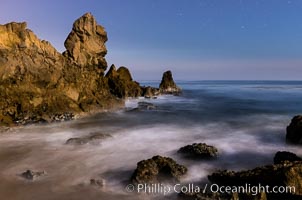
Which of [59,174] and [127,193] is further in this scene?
[59,174]

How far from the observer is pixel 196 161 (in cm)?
1199

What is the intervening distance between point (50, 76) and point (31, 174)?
50.0 feet

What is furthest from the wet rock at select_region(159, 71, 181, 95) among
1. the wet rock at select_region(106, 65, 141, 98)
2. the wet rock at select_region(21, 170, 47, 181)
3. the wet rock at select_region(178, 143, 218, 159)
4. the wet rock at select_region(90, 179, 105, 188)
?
the wet rock at select_region(90, 179, 105, 188)

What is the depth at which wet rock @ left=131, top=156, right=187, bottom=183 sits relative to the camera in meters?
9.68

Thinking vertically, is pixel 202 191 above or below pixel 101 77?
below

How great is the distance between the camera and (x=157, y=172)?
994cm

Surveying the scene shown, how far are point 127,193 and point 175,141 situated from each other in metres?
7.19

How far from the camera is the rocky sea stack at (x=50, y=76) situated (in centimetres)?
2134

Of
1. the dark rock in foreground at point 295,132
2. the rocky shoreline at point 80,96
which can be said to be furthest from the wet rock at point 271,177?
the dark rock in foreground at point 295,132

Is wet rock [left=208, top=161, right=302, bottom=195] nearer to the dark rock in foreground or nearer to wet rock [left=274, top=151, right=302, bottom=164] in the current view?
wet rock [left=274, top=151, right=302, bottom=164]

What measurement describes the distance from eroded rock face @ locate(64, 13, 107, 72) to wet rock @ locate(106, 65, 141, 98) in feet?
16.5

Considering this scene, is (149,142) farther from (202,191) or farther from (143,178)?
(202,191)

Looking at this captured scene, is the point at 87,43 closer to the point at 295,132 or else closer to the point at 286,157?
the point at 295,132

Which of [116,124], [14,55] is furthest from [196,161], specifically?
[14,55]
